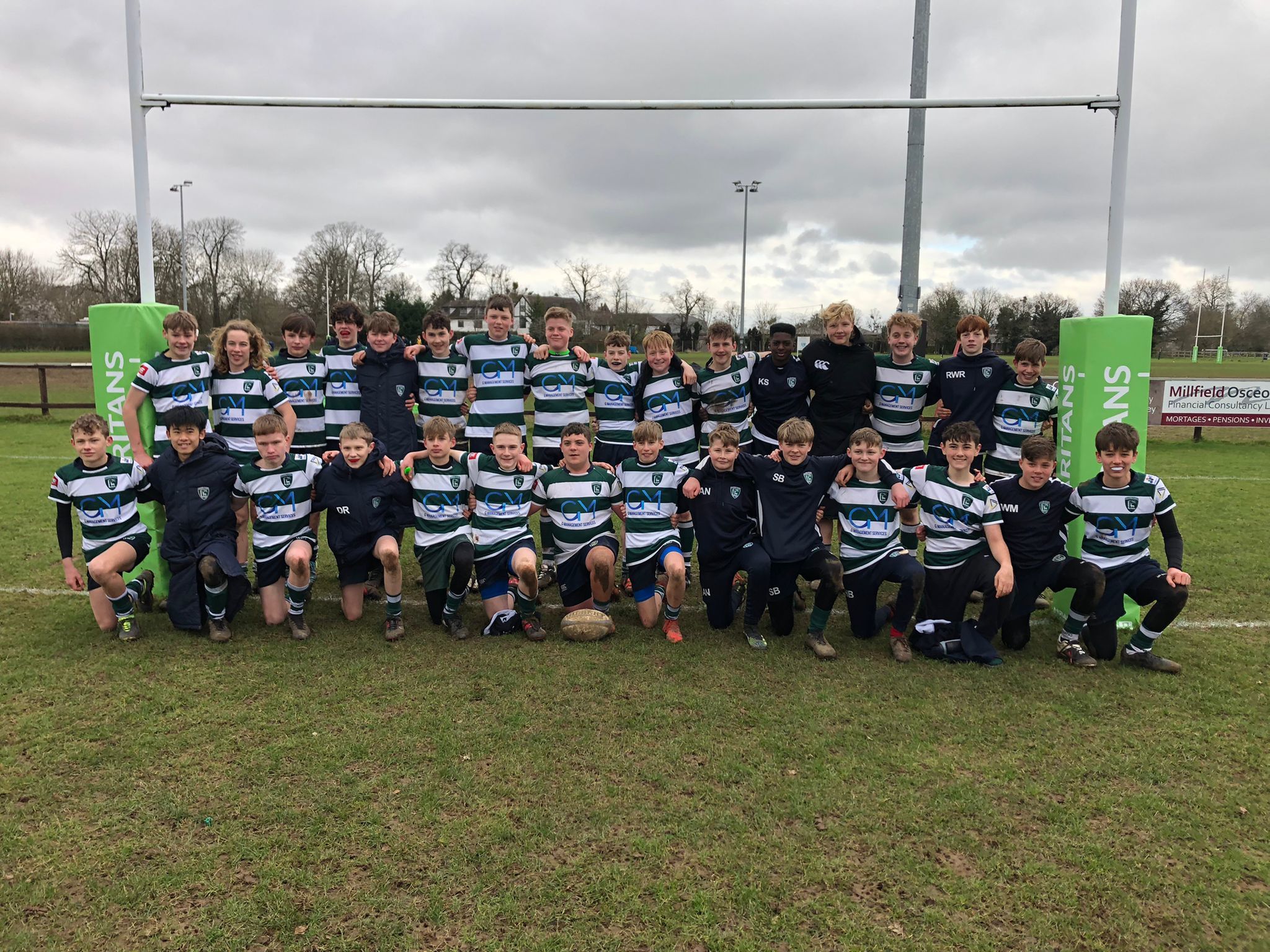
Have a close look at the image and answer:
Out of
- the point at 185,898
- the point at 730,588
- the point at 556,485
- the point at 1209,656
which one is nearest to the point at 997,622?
the point at 1209,656

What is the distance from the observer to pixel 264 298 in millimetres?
54062

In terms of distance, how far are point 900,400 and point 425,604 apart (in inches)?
137

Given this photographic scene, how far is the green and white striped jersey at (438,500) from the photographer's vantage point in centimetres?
487

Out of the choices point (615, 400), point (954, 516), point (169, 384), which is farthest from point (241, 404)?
point (954, 516)

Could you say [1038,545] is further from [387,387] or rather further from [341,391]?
[341,391]

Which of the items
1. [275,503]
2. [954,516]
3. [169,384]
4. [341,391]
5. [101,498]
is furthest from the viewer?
[341,391]

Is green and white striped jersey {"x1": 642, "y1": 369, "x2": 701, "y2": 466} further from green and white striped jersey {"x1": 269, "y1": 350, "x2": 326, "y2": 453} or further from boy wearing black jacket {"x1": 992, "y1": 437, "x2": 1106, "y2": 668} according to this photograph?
green and white striped jersey {"x1": 269, "y1": 350, "x2": 326, "y2": 453}

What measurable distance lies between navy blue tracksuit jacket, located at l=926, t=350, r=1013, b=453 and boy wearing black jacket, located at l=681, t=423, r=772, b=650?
63.2 inches

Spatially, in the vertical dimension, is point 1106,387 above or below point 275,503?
above

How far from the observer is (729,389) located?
562 cm

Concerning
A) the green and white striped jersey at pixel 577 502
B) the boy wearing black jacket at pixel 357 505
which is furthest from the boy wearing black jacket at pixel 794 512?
the boy wearing black jacket at pixel 357 505

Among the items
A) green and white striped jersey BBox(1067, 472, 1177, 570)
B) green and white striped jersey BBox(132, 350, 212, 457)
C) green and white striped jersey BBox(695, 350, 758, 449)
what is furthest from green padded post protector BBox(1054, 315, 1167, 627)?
green and white striped jersey BBox(132, 350, 212, 457)

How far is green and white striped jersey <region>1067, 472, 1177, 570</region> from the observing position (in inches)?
174

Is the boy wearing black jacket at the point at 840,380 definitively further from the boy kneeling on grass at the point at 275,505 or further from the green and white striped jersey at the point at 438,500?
the boy kneeling on grass at the point at 275,505
